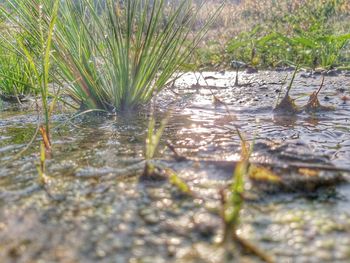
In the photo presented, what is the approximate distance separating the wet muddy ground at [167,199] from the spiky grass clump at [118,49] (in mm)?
270

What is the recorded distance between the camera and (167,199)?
838 millimetres

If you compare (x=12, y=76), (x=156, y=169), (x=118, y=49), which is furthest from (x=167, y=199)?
(x=12, y=76)

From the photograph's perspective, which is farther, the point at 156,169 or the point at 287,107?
the point at 287,107

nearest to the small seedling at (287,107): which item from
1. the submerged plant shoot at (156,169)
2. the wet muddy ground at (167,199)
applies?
the submerged plant shoot at (156,169)

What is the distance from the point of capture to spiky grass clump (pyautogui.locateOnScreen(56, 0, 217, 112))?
1.58m

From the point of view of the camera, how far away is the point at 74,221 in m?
0.75

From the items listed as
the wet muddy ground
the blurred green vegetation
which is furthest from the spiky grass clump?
the blurred green vegetation

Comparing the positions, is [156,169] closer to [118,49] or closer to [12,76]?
[118,49]

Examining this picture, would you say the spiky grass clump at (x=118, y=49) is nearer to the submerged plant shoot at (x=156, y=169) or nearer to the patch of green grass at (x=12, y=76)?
the submerged plant shoot at (x=156, y=169)

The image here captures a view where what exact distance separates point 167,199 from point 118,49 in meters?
0.91

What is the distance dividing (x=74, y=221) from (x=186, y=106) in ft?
4.31

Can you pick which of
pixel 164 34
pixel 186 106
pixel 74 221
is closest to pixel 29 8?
pixel 164 34

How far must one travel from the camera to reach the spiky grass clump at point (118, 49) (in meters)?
1.58

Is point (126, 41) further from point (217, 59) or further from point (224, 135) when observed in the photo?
point (217, 59)
